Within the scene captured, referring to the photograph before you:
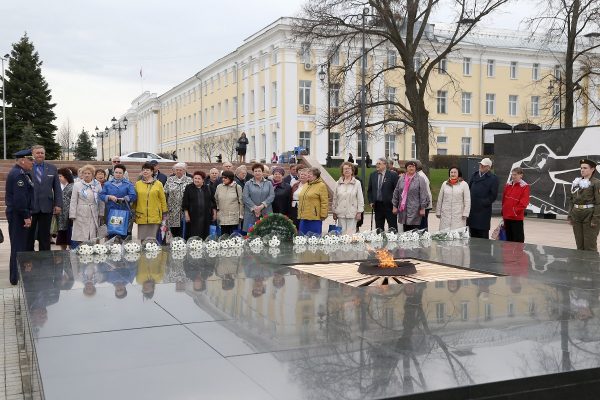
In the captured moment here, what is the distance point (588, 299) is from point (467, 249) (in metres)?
3.62

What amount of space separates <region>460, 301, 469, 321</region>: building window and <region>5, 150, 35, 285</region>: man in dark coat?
19.9 feet

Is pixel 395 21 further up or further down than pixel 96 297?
further up

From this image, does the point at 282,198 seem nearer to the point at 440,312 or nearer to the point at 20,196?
the point at 20,196

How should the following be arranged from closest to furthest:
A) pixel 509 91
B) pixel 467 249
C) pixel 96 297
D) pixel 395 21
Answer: pixel 96 297 → pixel 467 249 → pixel 395 21 → pixel 509 91

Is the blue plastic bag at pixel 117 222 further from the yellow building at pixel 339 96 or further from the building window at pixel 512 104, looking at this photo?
the building window at pixel 512 104

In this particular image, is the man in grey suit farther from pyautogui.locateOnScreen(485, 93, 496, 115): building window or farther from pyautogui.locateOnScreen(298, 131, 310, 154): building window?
pyautogui.locateOnScreen(485, 93, 496, 115): building window

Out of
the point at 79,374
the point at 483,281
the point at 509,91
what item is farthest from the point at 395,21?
the point at 509,91

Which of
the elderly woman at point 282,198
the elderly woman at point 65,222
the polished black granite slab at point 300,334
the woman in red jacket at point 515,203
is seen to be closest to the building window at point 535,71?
the woman in red jacket at point 515,203

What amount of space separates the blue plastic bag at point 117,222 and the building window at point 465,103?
48.3 metres

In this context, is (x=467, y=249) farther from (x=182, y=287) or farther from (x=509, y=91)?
(x=509, y=91)

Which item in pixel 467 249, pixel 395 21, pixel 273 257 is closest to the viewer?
pixel 273 257

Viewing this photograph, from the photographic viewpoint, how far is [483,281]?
672cm

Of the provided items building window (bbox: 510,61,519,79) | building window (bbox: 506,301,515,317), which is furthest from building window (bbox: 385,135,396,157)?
building window (bbox: 506,301,515,317)

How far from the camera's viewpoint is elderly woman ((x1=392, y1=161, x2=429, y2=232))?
10.6 meters
